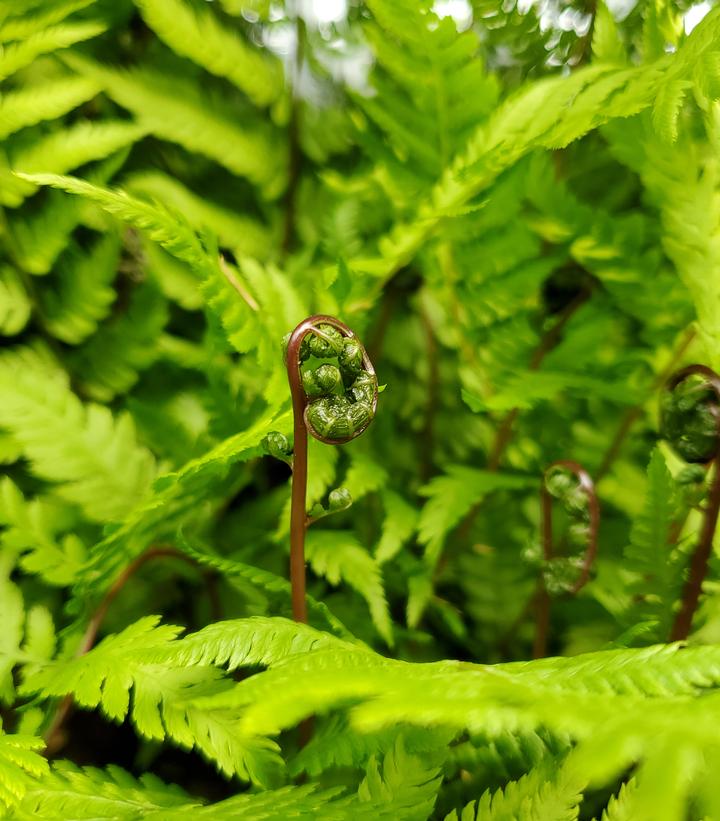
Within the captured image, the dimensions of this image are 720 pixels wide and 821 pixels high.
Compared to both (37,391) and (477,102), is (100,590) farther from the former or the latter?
(477,102)

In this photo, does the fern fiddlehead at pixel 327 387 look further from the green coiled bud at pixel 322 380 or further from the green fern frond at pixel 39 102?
the green fern frond at pixel 39 102

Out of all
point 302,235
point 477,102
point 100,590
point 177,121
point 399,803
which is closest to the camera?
point 399,803

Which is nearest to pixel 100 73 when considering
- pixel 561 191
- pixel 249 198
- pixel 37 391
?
pixel 249 198

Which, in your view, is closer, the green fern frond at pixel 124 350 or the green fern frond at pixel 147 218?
the green fern frond at pixel 147 218

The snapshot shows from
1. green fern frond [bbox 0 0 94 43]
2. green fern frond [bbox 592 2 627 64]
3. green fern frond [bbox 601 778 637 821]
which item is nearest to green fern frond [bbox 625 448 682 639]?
green fern frond [bbox 601 778 637 821]

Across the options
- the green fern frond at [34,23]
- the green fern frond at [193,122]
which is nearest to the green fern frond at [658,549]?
the green fern frond at [193,122]

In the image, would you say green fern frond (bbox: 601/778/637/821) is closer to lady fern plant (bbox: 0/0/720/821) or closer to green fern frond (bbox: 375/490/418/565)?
lady fern plant (bbox: 0/0/720/821)

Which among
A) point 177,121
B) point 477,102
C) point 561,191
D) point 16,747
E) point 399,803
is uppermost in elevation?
point 177,121
